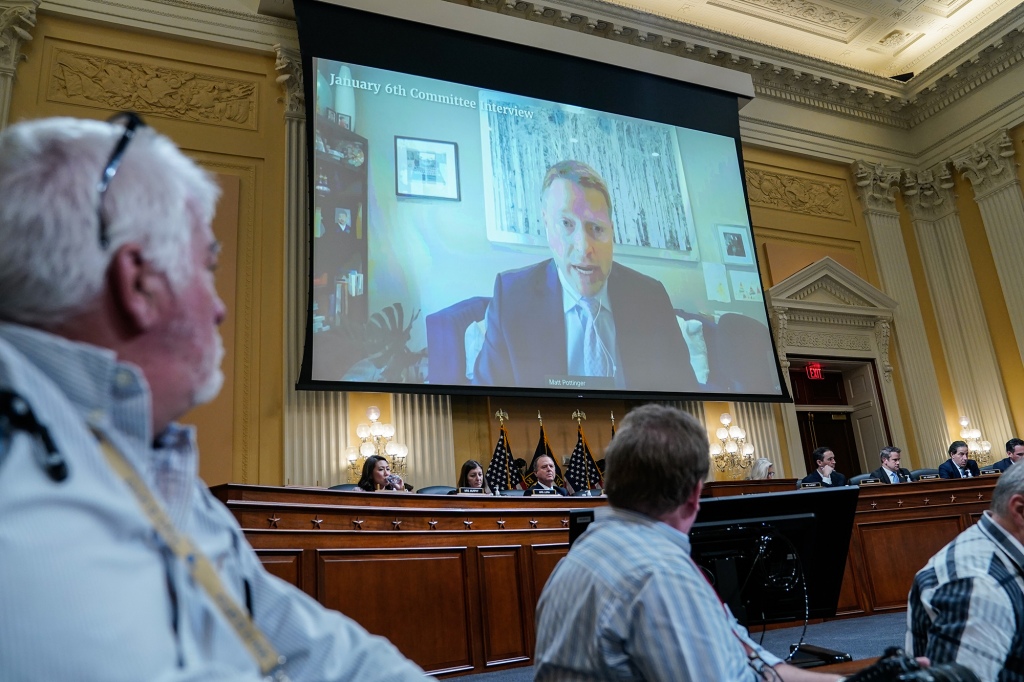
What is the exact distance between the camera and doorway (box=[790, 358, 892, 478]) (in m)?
10.7

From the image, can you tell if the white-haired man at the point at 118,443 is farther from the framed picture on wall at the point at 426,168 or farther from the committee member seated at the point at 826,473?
the committee member seated at the point at 826,473

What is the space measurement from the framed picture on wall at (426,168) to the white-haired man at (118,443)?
7.08m

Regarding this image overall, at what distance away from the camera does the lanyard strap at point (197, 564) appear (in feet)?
2.07

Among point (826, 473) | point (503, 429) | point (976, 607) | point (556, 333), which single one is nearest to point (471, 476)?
point (503, 429)

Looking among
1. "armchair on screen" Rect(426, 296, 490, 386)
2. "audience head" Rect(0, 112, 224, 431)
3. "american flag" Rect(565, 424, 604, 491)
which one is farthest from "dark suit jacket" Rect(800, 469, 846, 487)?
"audience head" Rect(0, 112, 224, 431)

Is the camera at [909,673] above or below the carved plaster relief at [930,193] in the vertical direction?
below

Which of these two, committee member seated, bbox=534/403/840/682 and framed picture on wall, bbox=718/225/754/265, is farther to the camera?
framed picture on wall, bbox=718/225/754/265

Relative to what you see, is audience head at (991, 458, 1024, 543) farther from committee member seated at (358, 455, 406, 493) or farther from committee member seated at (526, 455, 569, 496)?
committee member seated at (526, 455, 569, 496)

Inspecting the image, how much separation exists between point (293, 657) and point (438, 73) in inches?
319

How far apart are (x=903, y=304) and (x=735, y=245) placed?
3466 millimetres

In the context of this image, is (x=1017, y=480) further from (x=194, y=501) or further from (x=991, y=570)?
(x=194, y=501)

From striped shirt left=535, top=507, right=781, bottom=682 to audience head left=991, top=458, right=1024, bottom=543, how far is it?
38.6 inches

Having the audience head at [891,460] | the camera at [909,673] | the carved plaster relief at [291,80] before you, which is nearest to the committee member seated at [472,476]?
the carved plaster relief at [291,80]

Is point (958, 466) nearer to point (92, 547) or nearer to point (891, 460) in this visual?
point (891, 460)
